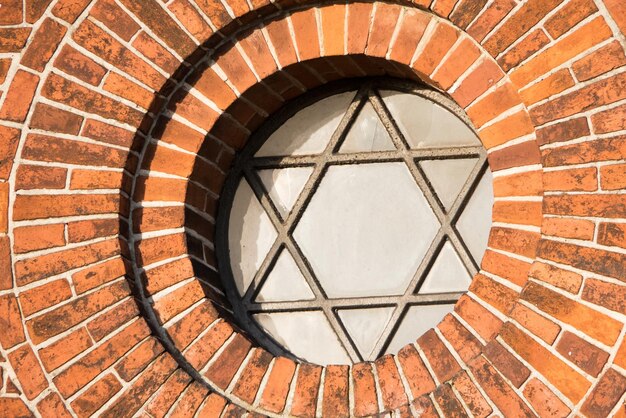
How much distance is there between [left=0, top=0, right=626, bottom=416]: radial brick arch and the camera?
2.44m

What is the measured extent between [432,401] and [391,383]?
0.16 m

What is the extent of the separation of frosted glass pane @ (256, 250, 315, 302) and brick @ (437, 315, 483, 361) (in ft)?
2.23

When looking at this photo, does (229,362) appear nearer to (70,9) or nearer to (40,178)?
(40,178)

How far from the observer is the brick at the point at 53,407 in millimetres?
2852

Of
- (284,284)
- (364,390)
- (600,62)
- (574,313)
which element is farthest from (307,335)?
(600,62)

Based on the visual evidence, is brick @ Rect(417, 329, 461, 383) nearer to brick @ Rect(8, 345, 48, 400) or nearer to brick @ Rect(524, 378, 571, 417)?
brick @ Rect(524, 378, 571, 417)

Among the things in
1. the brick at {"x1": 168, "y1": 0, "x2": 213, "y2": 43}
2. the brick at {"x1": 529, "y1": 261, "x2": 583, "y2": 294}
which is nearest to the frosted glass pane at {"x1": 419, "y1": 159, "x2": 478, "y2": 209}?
the brick at {"x1": 529, "y1": 261, "x2": 583, "y2": 294}

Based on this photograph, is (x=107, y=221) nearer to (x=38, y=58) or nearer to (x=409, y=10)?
(x=38, y=58)

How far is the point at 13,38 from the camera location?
3.02 metres

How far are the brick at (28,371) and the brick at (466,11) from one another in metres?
1.88

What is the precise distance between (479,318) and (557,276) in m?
0.30

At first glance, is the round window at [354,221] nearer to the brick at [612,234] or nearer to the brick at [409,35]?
the brick at [409,35]

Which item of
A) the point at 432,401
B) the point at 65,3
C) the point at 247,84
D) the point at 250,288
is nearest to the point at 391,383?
the point at 432,401

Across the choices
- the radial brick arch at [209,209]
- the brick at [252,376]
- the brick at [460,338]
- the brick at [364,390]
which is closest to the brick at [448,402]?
the radial brick arch at [209,209]
